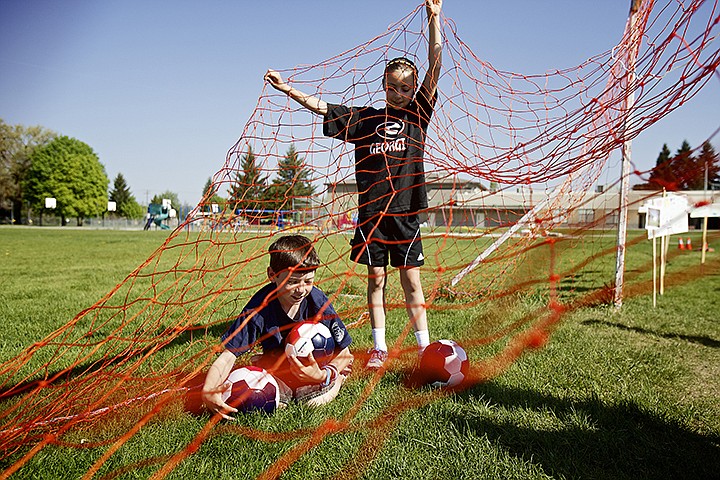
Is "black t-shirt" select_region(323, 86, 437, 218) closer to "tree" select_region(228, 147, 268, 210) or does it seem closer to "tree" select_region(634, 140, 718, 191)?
"tree" select_region(228, 147, 268, 210)

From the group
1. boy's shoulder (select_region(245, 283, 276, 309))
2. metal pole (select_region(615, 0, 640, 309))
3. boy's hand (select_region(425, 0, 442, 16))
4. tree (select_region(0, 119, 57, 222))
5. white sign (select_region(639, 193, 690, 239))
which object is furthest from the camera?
tree (select_region(0, 119, 57, 222))

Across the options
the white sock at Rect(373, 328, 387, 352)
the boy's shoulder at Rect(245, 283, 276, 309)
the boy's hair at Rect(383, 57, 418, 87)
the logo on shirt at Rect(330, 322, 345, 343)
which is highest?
the boy's hair at Rect(383, 57, 418, 87)

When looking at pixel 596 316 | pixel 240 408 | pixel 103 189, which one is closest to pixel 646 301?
pixel 596 316

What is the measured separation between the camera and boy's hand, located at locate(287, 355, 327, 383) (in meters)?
2.59

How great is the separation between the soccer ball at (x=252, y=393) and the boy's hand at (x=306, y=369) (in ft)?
0.39

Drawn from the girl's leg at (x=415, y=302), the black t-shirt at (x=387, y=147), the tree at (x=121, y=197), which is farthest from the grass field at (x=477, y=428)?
the tree at (x=121, y=197)

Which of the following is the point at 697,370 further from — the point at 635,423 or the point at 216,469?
the point at 216,469

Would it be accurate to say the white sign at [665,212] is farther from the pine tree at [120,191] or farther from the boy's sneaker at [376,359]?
the pine tree at [120,191]

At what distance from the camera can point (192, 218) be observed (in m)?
3.08

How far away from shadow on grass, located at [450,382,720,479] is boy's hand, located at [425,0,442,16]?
2.19m

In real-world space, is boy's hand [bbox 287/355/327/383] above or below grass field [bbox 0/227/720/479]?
above

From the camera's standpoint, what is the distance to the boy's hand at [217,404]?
97.0 inches

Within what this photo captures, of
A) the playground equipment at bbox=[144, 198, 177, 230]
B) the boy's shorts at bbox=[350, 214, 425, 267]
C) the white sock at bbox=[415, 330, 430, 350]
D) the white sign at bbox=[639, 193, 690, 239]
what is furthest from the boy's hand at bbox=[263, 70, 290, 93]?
the playground equipment at bbox=[144, 198, 177, 230]

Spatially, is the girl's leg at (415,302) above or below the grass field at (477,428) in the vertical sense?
above
